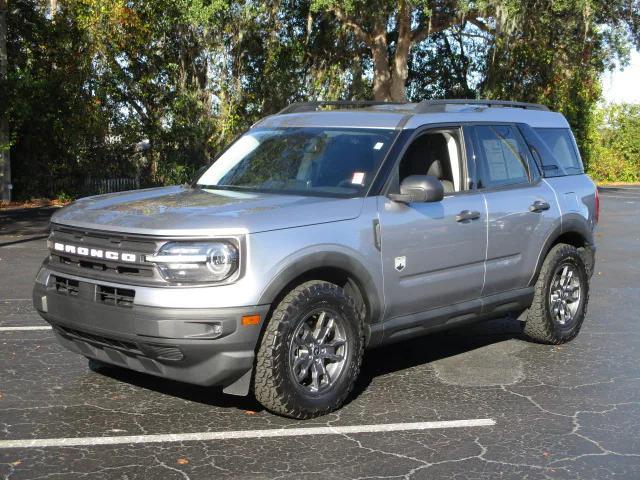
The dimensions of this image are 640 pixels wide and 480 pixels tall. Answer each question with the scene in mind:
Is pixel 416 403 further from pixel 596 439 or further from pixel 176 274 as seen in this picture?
pixel 176 274

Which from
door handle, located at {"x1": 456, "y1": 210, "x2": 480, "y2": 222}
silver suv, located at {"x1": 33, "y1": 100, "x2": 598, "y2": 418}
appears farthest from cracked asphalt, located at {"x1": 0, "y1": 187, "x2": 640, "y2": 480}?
door handle, located at {"x1": 456, "y1": 210, "x2": 480, "y2": 222}

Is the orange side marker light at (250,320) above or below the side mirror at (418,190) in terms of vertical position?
below

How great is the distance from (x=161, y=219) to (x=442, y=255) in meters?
2.04

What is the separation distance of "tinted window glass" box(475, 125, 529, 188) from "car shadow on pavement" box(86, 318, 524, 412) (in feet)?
4.74

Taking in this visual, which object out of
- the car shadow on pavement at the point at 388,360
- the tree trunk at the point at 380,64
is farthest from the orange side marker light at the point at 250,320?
the tree trunk at the point at 380,64

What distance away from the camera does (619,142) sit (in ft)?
135

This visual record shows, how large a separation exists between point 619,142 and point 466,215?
36936 mm

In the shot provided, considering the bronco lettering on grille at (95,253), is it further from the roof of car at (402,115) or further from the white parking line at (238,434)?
the roof of car at (402,115)

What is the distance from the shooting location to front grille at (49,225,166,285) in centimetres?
528

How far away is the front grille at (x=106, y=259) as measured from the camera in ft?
17.3

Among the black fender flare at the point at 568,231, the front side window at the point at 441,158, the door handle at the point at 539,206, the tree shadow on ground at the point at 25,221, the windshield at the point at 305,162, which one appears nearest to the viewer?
the windshield at the point at 305,162

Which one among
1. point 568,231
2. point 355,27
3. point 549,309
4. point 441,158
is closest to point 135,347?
point 441,158

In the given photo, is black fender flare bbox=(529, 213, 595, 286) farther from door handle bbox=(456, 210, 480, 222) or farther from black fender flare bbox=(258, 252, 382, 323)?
black fender flare bbox=(258, 252, 382, 323)

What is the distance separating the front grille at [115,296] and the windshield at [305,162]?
4.60ft
